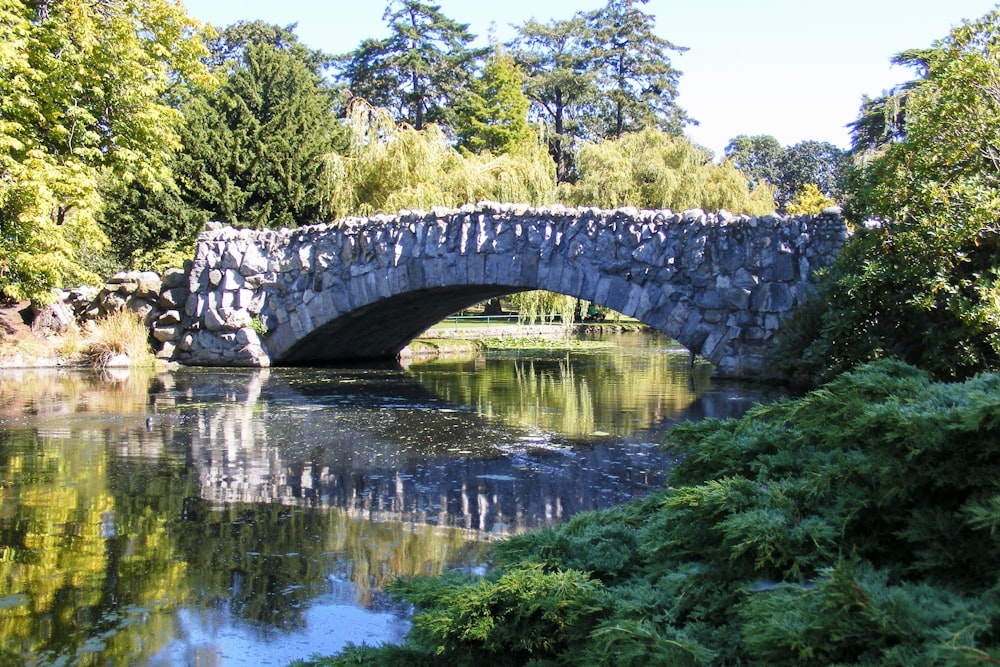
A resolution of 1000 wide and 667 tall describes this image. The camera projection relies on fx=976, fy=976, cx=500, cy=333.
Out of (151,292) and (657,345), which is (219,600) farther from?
(657,345)

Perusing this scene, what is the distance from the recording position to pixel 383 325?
1725 cm

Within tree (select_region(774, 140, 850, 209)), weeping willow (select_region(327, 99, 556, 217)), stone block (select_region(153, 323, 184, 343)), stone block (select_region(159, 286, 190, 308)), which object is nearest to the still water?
stone block (select_region(153, 323, 184, 343))

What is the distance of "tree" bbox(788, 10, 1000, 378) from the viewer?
325 inches

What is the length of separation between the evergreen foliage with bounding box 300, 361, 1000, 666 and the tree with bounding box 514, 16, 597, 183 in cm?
3846

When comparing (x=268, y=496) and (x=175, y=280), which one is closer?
(x=268, y=496)

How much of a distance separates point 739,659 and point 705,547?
48 cm

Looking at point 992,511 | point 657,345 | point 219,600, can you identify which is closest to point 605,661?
point 992,511

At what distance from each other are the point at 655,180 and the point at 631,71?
769 inches

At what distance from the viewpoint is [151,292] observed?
1652 centimetres

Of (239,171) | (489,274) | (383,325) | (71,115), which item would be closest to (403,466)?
(489,274)

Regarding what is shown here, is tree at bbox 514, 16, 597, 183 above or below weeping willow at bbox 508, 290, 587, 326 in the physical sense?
above

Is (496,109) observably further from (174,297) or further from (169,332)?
(169,332)

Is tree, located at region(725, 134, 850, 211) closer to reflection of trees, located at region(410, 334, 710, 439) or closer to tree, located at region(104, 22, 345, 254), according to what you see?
tree, located at region(104, 22, 345, 254)

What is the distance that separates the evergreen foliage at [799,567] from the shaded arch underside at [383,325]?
1120 centimetres
